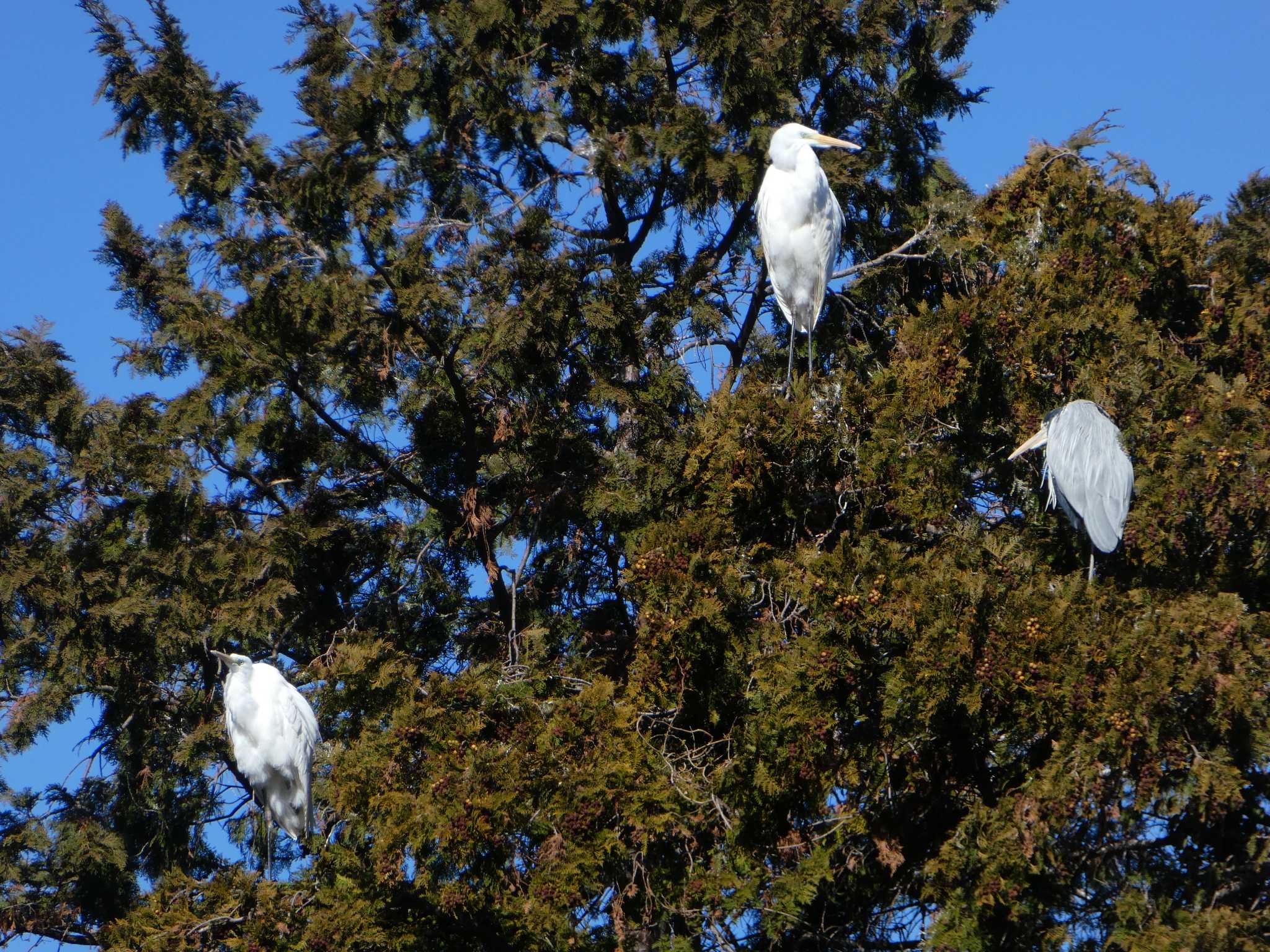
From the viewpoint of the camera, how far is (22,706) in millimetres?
7254

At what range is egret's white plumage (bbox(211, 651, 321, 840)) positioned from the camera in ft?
24.1

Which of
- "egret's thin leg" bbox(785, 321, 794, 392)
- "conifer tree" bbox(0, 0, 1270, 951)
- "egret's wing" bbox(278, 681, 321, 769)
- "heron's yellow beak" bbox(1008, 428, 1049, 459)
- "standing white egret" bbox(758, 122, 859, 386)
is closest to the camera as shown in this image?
"conifer tree" bbox(0, 0, 1270, 951)

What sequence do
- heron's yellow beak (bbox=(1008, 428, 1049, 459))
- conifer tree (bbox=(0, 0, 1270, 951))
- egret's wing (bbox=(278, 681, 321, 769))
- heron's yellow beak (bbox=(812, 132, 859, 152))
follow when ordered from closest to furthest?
conifer tree (bbox=(0, 0, 1270, 951)) → heron's yellow beak (bbox=(1008, 428, 1049, 459)) → egret's wing (bbox=(278, 681, 321, 769)) → heron's yellow beak (bbox=(812, 132, 859, 152))

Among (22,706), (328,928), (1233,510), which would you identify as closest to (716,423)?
(1233,510)

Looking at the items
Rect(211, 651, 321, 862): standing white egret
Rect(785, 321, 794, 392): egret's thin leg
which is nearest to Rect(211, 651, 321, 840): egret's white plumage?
Rect(211, 651, 321, 862): standing white egret

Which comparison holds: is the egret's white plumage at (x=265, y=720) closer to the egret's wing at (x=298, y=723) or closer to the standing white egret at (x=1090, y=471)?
the egret's wing at (x=298, y=723)

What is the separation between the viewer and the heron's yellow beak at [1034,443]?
6445 millimetres

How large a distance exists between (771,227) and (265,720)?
367 centimetres

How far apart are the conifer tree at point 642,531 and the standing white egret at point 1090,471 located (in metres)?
0.12

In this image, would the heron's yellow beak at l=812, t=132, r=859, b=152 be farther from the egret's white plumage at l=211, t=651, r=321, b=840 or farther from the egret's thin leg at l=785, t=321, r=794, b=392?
the egret's white plumage at l=211, t=651, r=321, b=840

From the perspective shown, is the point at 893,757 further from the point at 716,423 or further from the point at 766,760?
the point at 716,423

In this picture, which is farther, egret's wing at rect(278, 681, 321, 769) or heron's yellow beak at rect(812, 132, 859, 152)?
heron's yellow beak at rect(812, 132, 859, 152)

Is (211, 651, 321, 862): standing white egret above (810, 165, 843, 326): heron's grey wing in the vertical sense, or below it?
below

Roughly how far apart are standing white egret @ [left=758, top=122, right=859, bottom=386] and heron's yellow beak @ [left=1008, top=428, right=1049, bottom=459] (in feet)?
4.71
